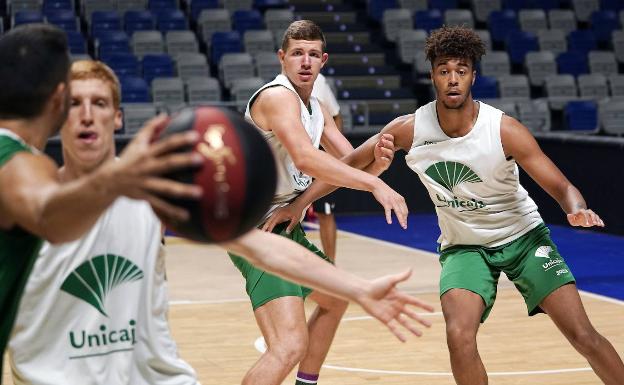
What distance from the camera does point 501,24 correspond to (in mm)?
18109

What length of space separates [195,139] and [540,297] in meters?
3.23

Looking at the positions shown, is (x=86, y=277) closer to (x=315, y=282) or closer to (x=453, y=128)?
(x=315, y=282)

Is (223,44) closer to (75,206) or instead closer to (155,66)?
(155,66)

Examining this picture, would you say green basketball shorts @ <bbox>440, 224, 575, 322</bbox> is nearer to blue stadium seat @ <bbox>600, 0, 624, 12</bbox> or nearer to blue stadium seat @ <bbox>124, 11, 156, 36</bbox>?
blue stadium seat @ <bbox>124, 11, 156, 36</bbox>

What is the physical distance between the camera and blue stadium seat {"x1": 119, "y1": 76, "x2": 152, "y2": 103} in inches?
584

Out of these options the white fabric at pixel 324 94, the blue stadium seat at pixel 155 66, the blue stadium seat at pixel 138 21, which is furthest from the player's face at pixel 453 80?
the blue stadium seat at pixel 138 21

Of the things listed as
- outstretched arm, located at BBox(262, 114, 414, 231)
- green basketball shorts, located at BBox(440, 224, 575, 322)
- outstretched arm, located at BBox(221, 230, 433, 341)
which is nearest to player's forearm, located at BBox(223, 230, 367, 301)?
outstretched arm, located at BBox(221, 230, 433, 341)

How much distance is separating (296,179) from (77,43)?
10.2m

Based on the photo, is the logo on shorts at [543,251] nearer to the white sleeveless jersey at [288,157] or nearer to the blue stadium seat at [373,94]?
the white sleeveless jersey at [288,157]

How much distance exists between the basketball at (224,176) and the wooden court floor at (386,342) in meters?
4.04

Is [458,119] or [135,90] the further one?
[135,90]

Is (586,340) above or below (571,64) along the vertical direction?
above

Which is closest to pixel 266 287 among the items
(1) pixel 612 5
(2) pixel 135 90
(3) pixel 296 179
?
(3) pixel 296 179

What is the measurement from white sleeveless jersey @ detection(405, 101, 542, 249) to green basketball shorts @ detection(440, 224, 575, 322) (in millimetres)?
45
